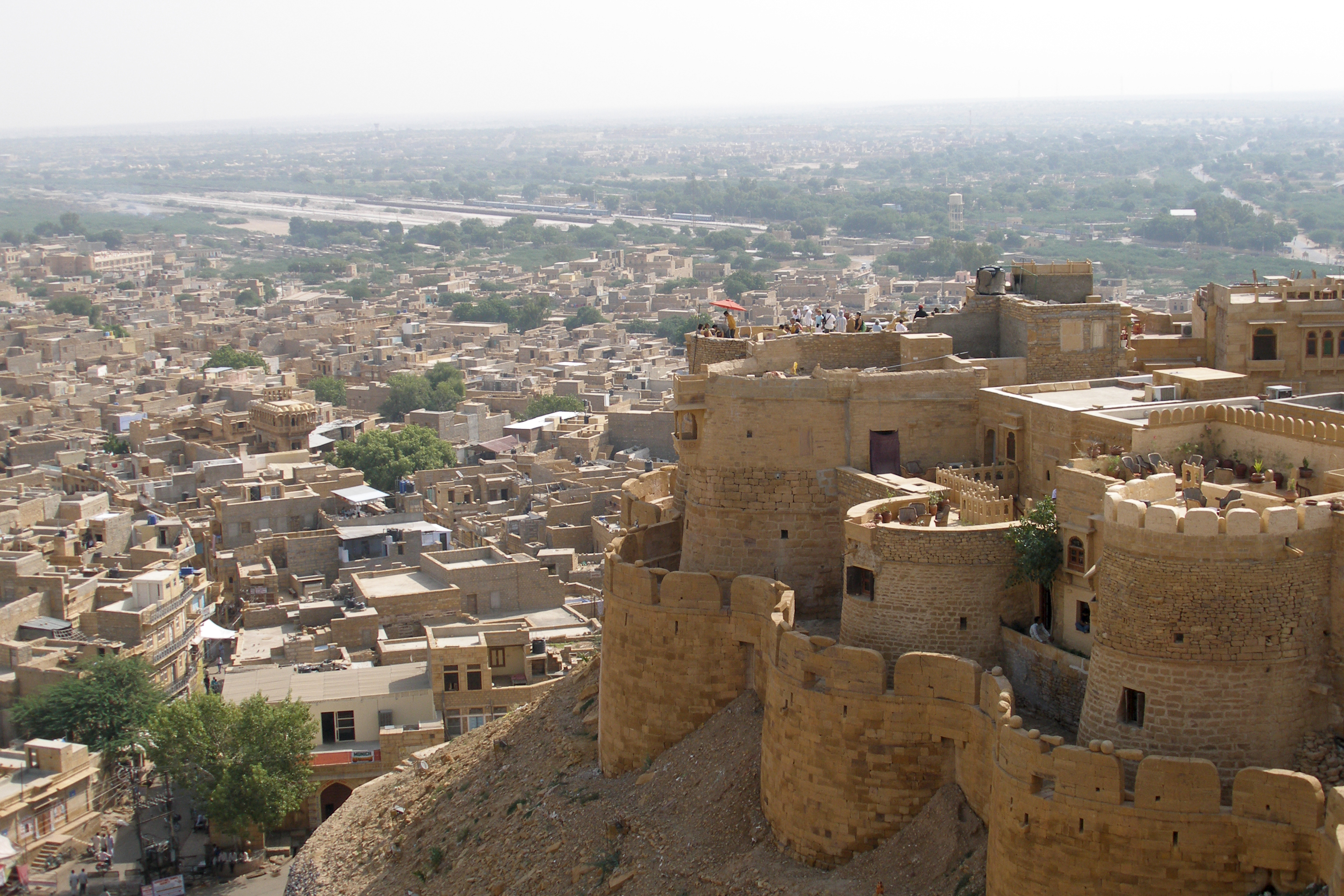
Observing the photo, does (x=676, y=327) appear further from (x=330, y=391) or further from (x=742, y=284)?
(x=742, y=284)

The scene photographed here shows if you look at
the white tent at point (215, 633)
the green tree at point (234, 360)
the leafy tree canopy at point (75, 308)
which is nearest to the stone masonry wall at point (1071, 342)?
the white tent at point (215, 633)

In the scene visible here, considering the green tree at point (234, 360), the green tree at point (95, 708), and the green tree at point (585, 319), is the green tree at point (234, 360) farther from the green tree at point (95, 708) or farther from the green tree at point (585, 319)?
the green tree at point (95, 708)

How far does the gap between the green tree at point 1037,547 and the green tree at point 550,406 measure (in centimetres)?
5116

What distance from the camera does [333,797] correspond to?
31.7 meters

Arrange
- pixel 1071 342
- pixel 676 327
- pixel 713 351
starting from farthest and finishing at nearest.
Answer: pixel 676 327
pixel 713 351
pixel 1071 342

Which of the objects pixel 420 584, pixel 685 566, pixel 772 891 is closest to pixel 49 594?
pixel 420 584

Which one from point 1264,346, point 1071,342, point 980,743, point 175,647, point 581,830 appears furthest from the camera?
point 175,647

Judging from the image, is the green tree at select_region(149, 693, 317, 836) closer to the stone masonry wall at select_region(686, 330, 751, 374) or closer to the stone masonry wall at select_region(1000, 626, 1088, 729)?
the stone masonry wall at select_region(686, 330, 751, 374)

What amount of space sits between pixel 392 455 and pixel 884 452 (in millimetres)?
39649

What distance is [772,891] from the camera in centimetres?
1753

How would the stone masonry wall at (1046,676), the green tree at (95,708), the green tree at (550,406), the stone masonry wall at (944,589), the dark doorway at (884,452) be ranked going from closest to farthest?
the stone masonry wall at (1046,676), the stone masonry wall at (944,589), the dark doorway at (884,452), the green tree at (95,708), the green tree at (550,406)

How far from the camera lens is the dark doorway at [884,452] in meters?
20.9

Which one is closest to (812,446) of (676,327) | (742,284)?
(676,327)

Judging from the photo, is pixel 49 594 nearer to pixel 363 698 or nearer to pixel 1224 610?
pixel 363 698
